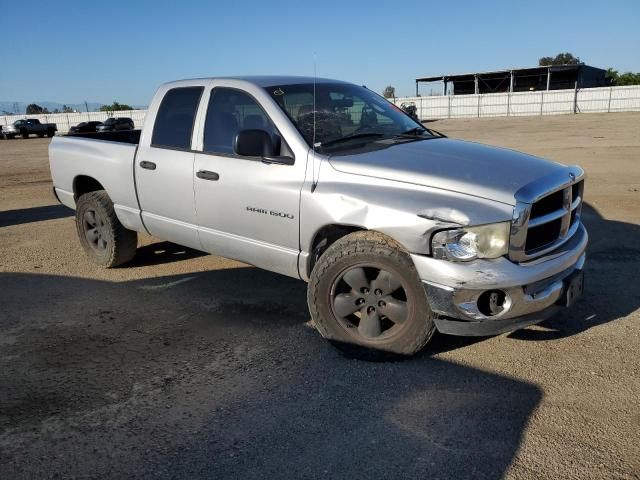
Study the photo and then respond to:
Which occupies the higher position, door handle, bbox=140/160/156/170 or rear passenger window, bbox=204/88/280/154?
→ rear passenger window, bbox=204/88/280/154

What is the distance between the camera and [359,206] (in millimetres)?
3529

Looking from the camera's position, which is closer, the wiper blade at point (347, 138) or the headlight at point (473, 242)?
the headlight at point (473, 242)

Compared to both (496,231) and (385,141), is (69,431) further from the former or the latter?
(385,141)

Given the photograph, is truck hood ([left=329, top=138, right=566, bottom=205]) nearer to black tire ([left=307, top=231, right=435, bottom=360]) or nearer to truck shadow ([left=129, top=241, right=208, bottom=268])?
black tire ([left=307, top=231, right=435, bottom=360])

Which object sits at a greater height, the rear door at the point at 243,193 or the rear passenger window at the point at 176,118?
the rear passenger window at the point at 176,118

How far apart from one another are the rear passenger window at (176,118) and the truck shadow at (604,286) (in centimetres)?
314

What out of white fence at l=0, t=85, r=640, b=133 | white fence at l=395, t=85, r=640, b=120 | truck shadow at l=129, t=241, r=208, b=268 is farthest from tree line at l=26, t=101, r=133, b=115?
truck shadow at l=129, t=241, r=208, b=268

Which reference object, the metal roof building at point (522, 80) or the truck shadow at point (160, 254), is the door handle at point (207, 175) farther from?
the metal roof building at point (522, 80)

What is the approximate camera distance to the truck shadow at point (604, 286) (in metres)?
4.07

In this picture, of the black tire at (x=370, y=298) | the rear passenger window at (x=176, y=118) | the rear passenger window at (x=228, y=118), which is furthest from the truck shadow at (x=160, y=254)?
the black tire at (x=370, y=298)

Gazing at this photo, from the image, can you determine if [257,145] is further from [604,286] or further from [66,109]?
[66,109]

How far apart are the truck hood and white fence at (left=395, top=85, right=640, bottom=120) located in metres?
43.1

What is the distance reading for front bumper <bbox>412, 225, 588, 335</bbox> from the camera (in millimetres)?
3164

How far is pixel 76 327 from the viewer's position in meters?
4.39
